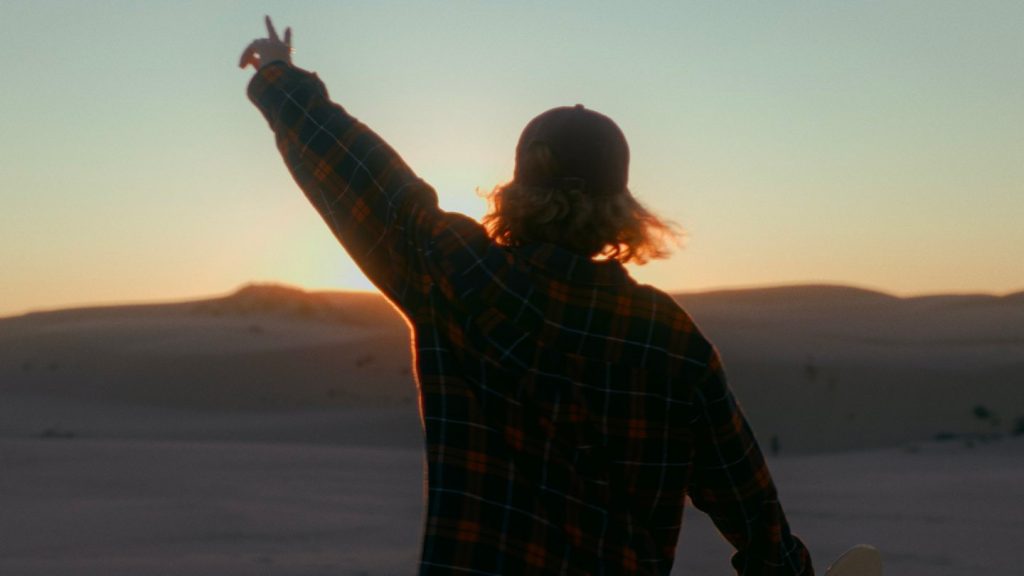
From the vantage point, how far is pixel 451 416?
2.62m

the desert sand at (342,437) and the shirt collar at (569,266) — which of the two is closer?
the shirt collar at (569,266)

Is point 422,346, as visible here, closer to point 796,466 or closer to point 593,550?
point 593,550

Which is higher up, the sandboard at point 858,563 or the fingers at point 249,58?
the fingers at point 249,58

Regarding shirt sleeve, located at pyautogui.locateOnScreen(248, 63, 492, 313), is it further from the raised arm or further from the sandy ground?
the sandy ground

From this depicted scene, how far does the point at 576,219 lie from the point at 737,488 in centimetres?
55

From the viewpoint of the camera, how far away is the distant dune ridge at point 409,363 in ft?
77.0

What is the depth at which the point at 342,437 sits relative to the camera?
2145cm

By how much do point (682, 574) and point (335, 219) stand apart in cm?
601

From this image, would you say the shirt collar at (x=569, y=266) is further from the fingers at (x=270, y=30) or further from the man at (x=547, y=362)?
the fingers at (x=270, y=30)

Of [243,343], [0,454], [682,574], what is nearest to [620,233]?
[682,574]

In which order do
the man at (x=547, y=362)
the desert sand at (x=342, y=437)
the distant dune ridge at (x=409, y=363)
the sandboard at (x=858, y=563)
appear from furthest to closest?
1. the distant dune ridge at (x=409, y=363)
2. the desert sand at (x=342, y=437)
3. the sandboard at (x=858, y=563)
4. the man at (x=547, y=362)

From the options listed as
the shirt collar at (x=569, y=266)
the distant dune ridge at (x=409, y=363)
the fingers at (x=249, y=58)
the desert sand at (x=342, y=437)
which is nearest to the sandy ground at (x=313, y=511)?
the desert sand at (x=342, y=437)

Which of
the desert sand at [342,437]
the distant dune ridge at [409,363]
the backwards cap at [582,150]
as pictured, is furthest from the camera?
the distant dune ridge at [409,363]

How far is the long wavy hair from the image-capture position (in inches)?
106
